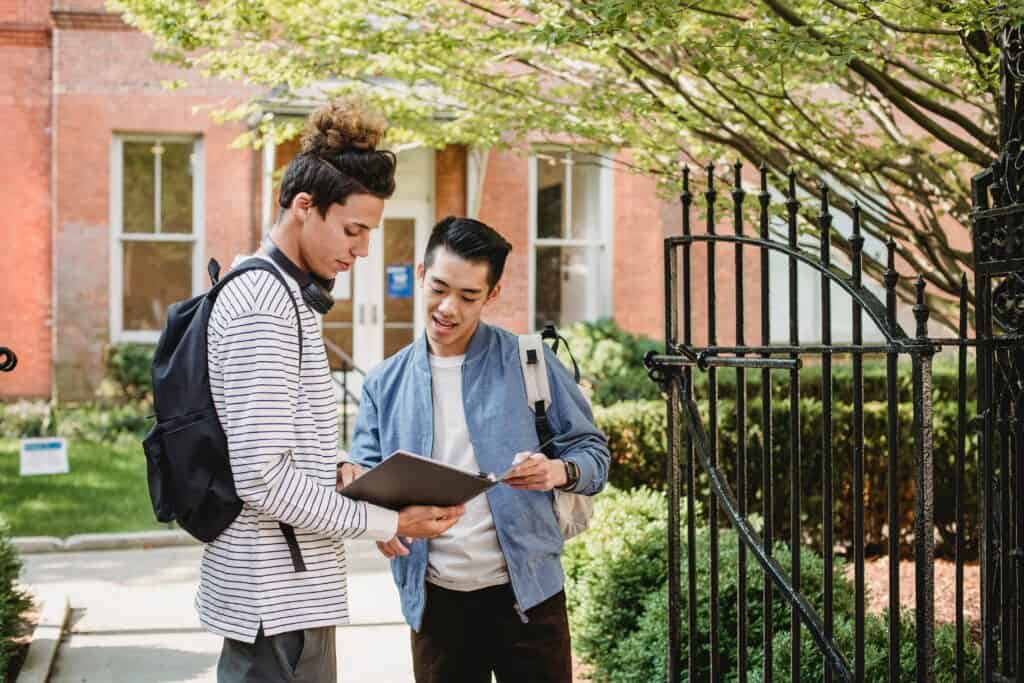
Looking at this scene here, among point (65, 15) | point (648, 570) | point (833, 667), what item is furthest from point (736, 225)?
point (65, 15)

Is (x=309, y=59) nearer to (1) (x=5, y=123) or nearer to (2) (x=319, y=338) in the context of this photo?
(2) (x=319, y=338)

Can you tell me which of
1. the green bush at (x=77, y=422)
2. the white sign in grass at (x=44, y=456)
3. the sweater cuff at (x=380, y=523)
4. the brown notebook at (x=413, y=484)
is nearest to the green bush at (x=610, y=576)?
the brown notebook at (x=413, y=484)

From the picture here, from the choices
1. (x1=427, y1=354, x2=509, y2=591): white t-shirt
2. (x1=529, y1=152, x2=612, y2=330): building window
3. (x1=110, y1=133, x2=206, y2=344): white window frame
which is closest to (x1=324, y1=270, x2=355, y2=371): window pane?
(x1=110, y1=133, x2=206, y2=344): white window frame

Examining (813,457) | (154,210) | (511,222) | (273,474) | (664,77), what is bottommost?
(813,457)

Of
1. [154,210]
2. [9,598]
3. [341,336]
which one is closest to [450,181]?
[341,336]

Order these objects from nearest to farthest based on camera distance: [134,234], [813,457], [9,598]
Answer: [9,598]
[813,457]
[134,234]

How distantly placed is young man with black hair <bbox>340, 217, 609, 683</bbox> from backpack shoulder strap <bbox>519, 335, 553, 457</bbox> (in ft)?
0.07

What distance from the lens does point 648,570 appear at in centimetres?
586

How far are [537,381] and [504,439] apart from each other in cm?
21

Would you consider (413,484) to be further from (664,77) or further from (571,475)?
(664,77)

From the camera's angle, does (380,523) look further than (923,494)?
No

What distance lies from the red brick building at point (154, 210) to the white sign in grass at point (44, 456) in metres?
5.83

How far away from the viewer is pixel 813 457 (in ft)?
28.6

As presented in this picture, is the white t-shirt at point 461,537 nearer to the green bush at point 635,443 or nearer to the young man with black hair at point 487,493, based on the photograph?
the young man with black hair at point 487,493
